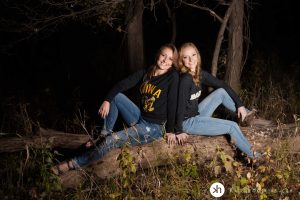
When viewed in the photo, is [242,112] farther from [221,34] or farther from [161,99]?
[221,34]

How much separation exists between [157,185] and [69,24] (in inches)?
367

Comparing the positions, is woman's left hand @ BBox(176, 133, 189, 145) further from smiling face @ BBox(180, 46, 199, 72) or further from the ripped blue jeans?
smiling face @ BBox(180, 46, 199, 72)

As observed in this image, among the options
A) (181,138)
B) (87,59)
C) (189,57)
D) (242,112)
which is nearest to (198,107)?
(242,112)

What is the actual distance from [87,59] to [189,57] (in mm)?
6228

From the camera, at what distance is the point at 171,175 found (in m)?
4.42

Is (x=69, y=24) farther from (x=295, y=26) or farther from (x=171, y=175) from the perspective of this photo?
(x=171, y=175)

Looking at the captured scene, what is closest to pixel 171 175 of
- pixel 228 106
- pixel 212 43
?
pixel 228 106

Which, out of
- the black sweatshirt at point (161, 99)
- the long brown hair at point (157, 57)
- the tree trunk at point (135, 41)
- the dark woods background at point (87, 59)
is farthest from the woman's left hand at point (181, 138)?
the tree trunk at point (135, 41)

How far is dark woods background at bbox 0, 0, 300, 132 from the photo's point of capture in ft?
24.6

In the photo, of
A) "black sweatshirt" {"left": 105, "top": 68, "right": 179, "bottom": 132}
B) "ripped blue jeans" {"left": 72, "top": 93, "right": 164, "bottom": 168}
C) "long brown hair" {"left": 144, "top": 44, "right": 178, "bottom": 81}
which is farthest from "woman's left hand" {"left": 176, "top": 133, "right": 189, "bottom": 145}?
"long brown hair" {"left": 144, "top": 44, "right": 178, "bottom": 81}

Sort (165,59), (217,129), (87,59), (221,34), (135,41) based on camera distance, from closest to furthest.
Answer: (217,129) → (165,59) → (221,34) → (135,41) → (87,59)

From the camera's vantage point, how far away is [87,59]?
430 inches

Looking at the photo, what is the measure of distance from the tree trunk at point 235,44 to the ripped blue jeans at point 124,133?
2008 millimetres

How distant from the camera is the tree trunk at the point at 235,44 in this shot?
6.33m
